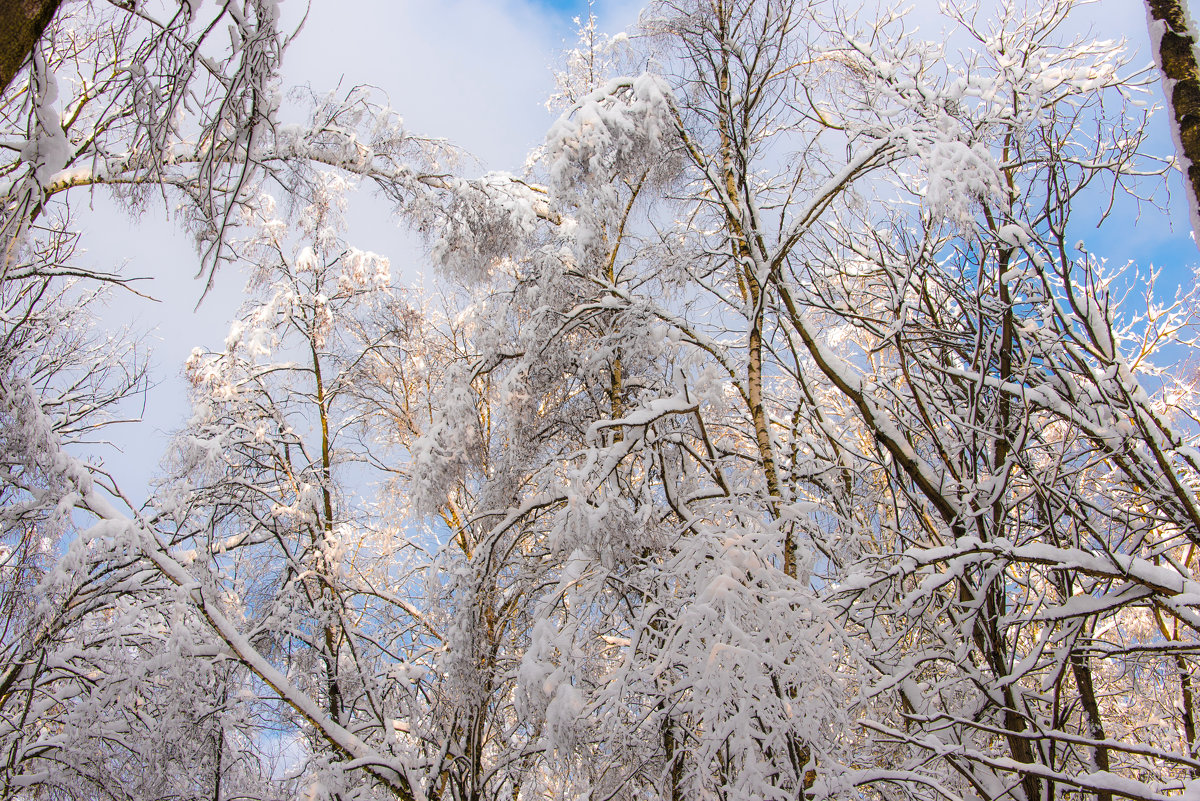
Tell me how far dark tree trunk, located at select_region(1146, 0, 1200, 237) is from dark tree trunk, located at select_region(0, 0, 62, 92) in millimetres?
3217

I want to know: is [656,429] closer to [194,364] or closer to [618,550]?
[618,550]

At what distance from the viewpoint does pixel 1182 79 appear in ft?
7.17

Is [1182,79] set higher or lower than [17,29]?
higher

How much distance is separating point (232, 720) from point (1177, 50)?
7.21m

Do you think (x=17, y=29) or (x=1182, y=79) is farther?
(x=1182, y=79)

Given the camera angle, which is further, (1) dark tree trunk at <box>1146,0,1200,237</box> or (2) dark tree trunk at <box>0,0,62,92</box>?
(1) dark tree trunk at <box>1146,0,1200,237</box>

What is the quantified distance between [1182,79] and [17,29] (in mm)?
3331

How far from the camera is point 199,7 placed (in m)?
2.35

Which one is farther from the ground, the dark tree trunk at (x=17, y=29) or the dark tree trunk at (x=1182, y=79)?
the dark tree trunk at (x=1182, y=79)

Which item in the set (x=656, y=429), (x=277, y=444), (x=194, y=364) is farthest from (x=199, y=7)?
(x=194, y=364)

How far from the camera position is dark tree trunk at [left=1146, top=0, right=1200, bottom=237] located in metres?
2.10

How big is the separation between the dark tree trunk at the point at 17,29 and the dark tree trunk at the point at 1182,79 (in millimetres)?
3217

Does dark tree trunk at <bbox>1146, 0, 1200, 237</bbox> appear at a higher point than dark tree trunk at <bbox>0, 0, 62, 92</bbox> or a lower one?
higher

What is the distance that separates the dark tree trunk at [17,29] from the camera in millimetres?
1602
